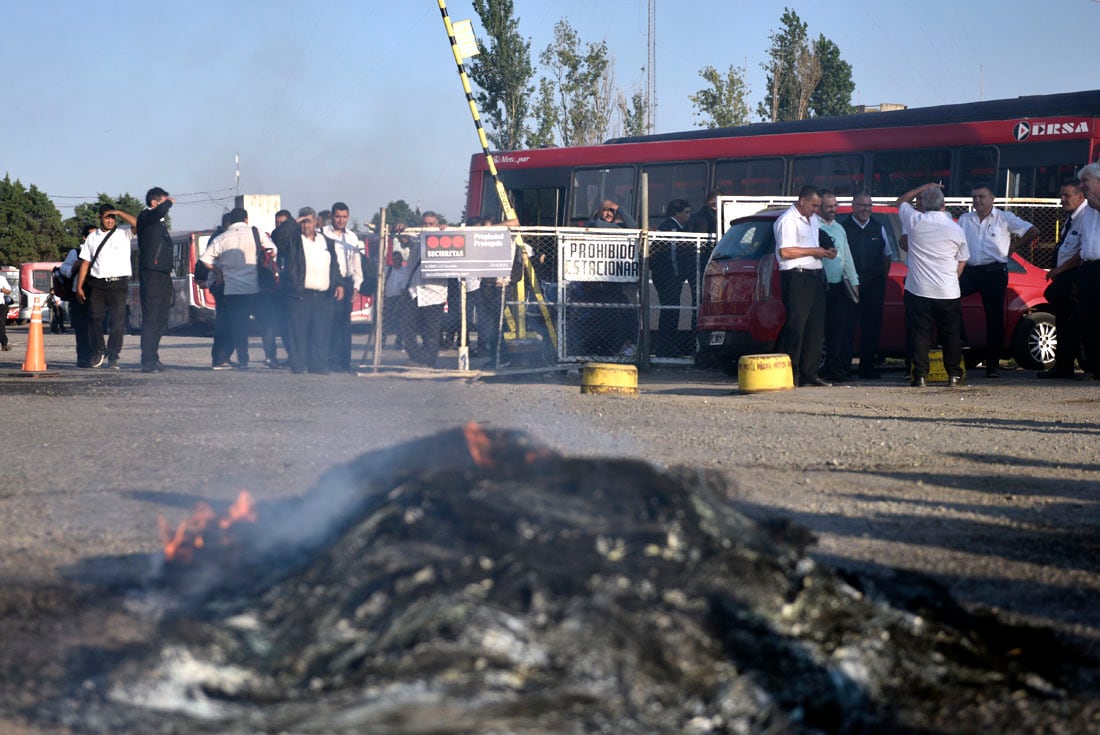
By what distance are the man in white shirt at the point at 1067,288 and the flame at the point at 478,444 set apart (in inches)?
406

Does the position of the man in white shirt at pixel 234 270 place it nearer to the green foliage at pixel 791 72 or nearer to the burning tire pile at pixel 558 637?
the burning tire pile at pixel 558 637

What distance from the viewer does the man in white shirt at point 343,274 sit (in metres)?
16.2

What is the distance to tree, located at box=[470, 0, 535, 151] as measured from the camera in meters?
40.7

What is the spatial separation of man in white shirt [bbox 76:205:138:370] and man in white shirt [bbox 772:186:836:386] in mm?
7826

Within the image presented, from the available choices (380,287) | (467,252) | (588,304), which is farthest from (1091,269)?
(380,287)

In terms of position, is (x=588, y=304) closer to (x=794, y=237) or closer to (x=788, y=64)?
(x=794, y=237)

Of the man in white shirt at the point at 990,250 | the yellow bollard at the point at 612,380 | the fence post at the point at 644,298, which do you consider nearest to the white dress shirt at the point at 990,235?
the man in white shirt at the point at 990,250

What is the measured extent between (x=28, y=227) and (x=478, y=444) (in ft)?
231

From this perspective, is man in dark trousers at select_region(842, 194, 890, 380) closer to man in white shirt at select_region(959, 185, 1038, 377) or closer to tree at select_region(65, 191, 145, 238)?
man in white shirt at select_region(959, 185, 1038, 377)

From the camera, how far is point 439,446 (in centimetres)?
450

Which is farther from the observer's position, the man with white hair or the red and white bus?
the red and white bus

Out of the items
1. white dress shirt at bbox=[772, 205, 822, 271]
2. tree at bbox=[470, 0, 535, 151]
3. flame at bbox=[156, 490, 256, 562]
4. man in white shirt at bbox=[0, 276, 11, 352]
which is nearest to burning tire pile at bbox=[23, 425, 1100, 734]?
flame at bbox=[156, 490, 256, 562]

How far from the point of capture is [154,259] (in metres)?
15.2

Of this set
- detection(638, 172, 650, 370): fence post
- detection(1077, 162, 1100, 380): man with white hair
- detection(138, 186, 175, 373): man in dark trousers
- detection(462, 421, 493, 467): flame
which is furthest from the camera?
detection(638, 172, 650, 370): fence post
